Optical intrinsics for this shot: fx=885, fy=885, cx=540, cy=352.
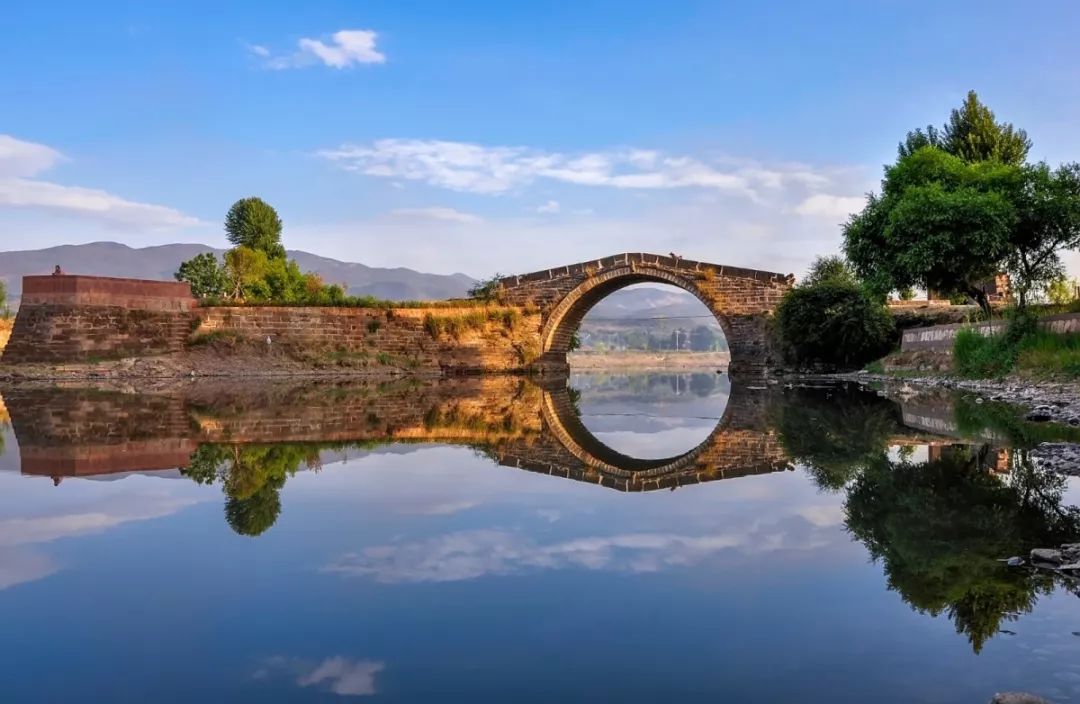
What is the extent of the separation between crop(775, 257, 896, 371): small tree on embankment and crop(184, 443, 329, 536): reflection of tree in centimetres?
2372

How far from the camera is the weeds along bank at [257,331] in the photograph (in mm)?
30734

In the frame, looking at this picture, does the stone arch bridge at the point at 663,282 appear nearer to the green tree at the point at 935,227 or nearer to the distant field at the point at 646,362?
the green tree at the point at 935,227

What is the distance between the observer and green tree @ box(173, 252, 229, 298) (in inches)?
2040

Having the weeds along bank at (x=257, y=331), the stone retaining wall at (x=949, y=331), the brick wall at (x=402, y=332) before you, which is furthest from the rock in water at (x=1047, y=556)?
the brick wall at (x=402, y=332)

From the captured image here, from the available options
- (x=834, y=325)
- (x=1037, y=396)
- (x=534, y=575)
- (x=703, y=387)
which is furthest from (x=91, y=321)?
(x=534, y=575)

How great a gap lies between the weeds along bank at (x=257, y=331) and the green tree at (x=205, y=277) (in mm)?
19061

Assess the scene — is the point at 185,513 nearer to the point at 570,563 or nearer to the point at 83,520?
the point at 83,520

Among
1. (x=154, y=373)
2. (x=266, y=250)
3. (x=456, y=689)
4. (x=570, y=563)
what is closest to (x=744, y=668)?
(x=456, y=689)

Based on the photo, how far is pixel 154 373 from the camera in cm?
3059

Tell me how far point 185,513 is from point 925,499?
5.50m

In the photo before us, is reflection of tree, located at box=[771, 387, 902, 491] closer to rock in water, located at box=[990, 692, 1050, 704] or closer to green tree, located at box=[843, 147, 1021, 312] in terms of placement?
rock in water, located at box=[990, 692, 1050, 704]

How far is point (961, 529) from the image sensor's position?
559 centimetres

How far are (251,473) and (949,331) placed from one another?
21.9 m

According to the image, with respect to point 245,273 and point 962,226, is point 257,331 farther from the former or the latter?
point 962,226
